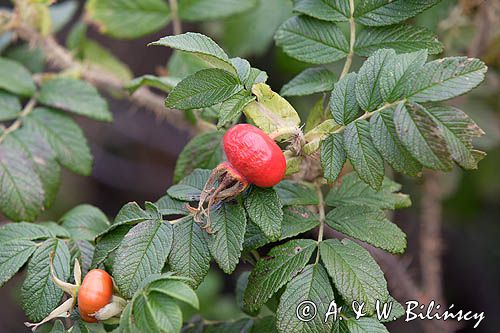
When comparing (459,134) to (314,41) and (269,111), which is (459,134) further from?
(314,41)

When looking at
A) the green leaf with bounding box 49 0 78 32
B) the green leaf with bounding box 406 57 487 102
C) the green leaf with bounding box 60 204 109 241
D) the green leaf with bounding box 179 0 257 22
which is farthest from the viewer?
the green leaf with bounding box 49 0 78 32

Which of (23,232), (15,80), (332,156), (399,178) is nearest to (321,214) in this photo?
(332,156)

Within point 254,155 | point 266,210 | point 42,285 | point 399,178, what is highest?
point 254,155

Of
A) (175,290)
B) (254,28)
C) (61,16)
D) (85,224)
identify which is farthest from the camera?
(254,28)

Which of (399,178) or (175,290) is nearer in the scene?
(175,290)

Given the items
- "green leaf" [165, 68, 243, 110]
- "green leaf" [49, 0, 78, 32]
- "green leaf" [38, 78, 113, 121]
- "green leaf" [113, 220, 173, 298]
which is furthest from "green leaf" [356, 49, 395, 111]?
"green leaf" [49, 0, 78, 32]

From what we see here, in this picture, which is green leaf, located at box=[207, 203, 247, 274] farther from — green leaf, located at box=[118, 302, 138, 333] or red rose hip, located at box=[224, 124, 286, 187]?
green leaf, located at box=[118, 302, 138, 333]

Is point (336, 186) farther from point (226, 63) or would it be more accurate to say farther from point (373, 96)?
point (226, 63)

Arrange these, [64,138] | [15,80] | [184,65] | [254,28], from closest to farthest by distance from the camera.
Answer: [64,138] < [15,80] < [184,65] < [254,28]
